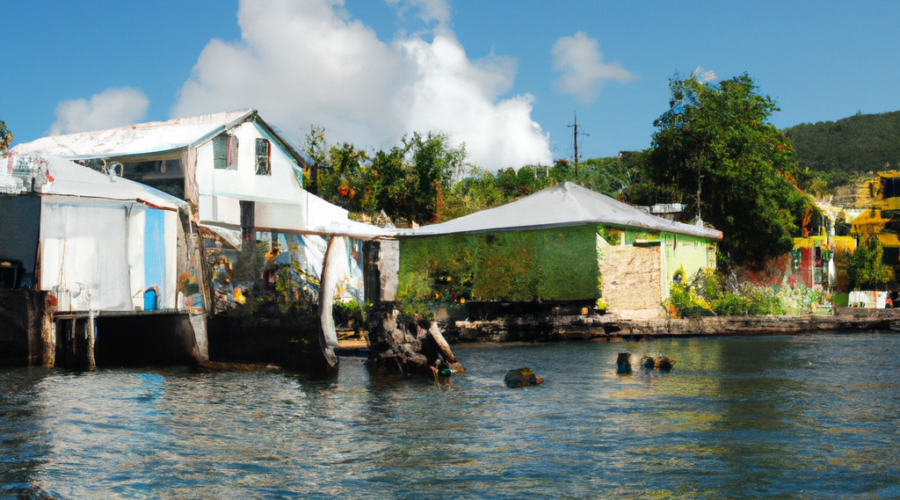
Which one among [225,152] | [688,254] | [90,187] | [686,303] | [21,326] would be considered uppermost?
[225,152]

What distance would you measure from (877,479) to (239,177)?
74.7 feet

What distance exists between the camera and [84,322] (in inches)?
711

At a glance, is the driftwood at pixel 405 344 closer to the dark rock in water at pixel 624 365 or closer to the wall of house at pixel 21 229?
the dark rock in water at pixel 624 365

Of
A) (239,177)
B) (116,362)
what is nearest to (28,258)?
(116,362)

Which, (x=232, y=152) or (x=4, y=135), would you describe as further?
(x=4, y=135)

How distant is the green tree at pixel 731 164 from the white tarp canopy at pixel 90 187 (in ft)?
88.3

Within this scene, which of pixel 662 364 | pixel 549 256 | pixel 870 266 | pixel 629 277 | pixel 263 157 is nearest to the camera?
pixel 662 364

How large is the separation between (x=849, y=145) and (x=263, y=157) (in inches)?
3456

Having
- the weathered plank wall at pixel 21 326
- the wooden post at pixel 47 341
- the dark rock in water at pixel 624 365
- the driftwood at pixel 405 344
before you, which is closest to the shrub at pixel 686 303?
the dark rock in water at pixel 624 365

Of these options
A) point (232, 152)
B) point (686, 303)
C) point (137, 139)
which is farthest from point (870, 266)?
point (137, 139)

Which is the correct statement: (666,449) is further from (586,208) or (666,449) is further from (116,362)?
(586,208)

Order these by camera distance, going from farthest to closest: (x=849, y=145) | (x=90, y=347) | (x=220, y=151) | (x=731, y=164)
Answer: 1. (x=849, y=145)
2. (x=731, y=164)
3. (x=220, y=151)
4. (x=90, y=347)

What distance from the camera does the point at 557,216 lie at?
2827 cm

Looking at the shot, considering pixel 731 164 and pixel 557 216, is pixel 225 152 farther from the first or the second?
pixel 731 164
